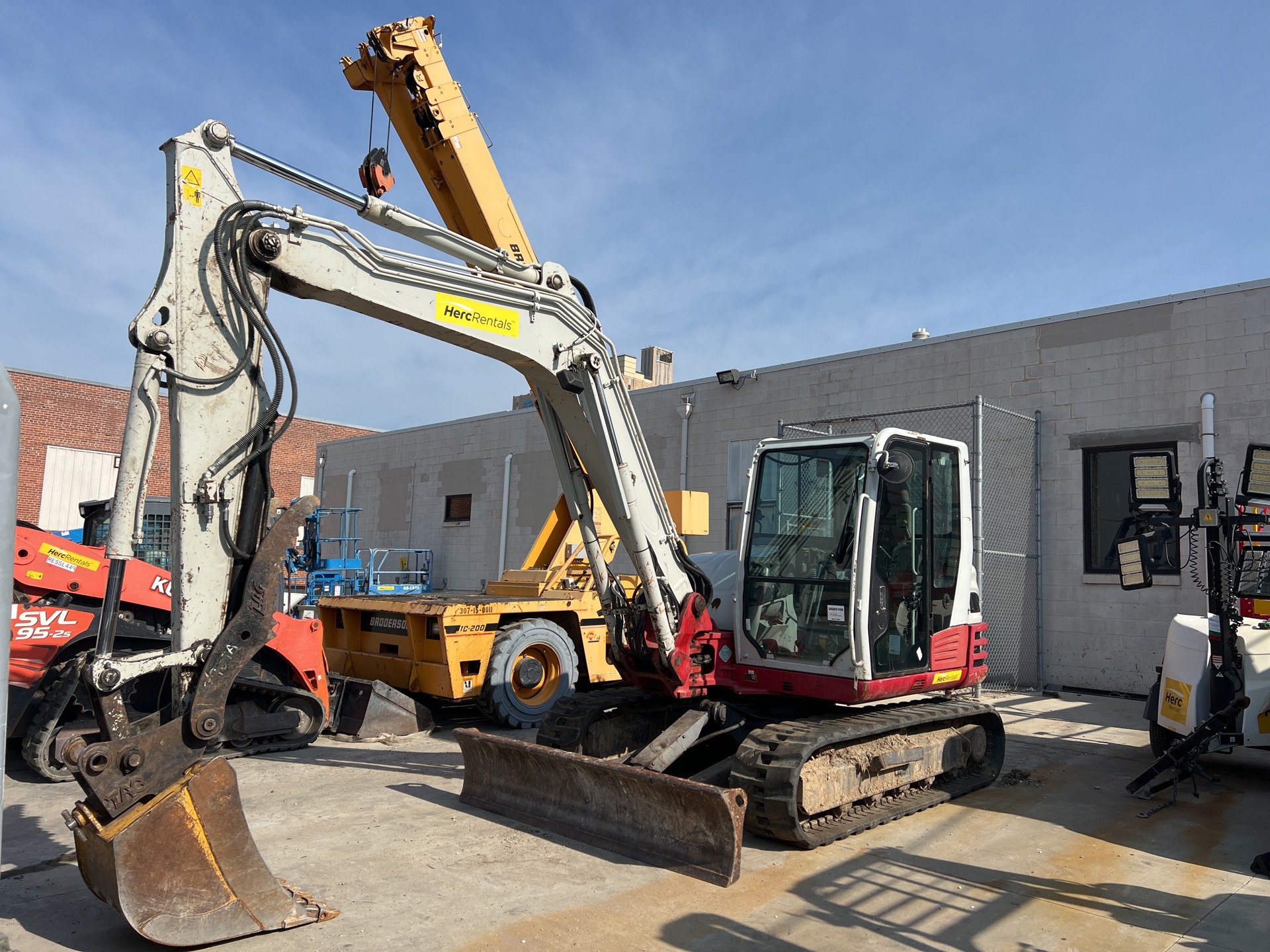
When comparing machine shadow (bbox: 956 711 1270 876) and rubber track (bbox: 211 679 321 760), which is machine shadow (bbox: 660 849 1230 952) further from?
rubber track (bbox: 211 679 321 760)

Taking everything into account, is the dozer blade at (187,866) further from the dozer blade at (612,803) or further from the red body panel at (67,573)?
the red body panel at (67,573)

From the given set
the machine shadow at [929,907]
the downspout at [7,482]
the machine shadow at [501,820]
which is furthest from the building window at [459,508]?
the downspout at [7,482]

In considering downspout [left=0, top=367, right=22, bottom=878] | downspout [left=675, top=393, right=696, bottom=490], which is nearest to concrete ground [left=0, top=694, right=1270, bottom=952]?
downspout [left=0, top=367, right=22, bottom=878]

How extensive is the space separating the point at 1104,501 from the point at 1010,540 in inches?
50.2

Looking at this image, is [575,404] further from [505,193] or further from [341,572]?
[341,572]

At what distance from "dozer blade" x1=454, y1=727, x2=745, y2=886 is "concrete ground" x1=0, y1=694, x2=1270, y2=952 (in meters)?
0.12

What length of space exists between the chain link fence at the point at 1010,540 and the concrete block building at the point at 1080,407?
111mm

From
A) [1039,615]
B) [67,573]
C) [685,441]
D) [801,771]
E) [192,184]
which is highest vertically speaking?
[685,441]

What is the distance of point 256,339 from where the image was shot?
4480 millimetres

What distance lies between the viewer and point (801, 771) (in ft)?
18.0

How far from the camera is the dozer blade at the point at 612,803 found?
5.00 metres

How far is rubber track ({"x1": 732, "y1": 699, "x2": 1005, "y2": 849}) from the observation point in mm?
5402

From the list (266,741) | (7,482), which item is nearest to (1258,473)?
(7,482)

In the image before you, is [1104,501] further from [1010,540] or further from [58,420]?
[58,420]
